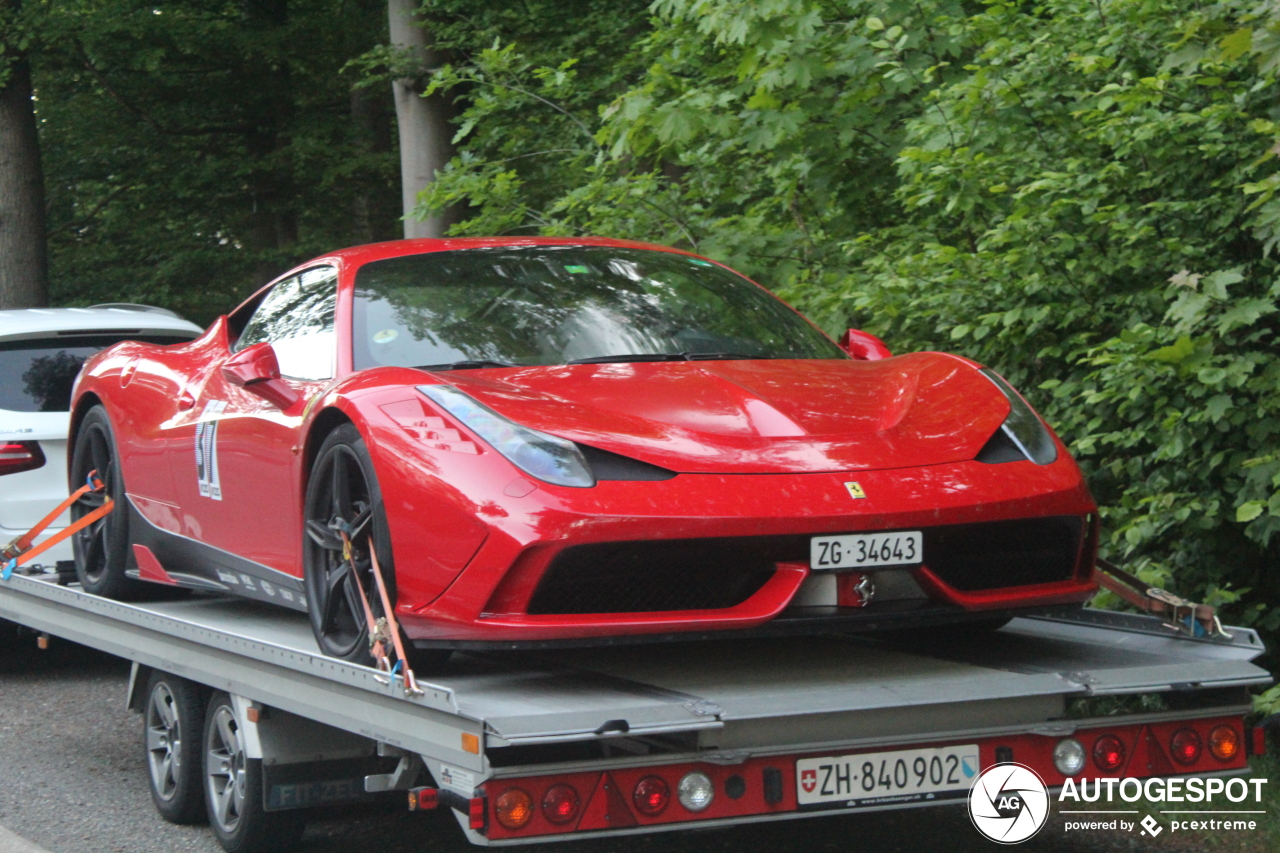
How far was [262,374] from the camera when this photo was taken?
4.57 m

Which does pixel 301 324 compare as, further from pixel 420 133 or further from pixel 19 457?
pixel 420 133

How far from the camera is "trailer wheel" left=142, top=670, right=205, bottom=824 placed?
192 inches

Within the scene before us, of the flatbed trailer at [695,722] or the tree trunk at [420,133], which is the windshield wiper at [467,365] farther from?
the tree trunk at [420,133]

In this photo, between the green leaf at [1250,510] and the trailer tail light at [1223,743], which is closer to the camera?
the trailer tail light at [1223,743]

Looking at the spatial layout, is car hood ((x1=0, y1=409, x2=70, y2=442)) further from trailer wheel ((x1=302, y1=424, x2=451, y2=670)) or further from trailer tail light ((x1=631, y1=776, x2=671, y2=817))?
trailer tail light ((x1=631, y1=776, x2=671, y2=817))

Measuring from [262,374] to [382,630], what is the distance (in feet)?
3.98

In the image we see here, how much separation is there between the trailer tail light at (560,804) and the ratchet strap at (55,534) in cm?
357

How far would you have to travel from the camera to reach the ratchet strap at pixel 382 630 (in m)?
3.39

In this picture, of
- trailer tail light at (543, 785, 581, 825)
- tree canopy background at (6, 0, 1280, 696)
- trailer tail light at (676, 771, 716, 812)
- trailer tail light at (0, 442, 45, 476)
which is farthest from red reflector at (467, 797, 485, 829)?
trailer tail light at (0, 442, 45, 476)

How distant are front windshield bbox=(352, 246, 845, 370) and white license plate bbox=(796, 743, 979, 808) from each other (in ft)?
5.11

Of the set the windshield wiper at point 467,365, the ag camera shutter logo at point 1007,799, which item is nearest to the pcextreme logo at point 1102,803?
the ag camera shutter logo at point 1007,799

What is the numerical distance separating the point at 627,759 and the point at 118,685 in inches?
208

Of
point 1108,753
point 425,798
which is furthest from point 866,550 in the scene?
point 425,798

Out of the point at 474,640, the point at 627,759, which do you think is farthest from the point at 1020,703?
the point at 474,640
